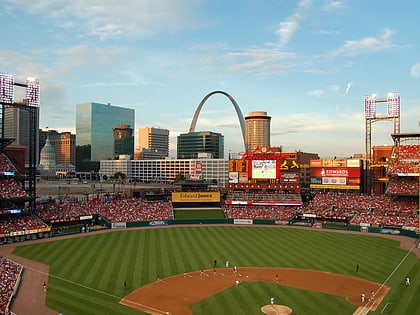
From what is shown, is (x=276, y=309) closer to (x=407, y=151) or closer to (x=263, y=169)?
(x=263, y=169)

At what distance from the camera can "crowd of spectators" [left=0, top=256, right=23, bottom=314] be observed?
2883 centimetres

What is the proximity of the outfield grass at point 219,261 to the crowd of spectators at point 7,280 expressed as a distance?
10.4ft

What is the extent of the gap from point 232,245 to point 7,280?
92.7 ft

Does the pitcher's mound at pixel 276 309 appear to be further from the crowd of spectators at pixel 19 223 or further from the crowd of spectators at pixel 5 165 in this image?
the crowd of spectators at pixel 5 165

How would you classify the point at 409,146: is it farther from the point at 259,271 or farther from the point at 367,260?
the point at 259,271

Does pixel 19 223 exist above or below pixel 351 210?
below

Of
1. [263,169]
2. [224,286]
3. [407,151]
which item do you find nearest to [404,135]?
[407,151]

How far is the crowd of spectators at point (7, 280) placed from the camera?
28.8 meters

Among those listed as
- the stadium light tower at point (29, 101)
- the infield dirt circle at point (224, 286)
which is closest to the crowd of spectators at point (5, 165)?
the stadium light tower at point (29, 101)

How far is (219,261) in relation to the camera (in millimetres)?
43344

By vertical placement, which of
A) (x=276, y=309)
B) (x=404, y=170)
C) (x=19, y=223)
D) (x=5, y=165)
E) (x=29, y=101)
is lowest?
(x=276, y=309)

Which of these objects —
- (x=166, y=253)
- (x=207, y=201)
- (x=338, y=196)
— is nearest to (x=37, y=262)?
(x=166, y=253)

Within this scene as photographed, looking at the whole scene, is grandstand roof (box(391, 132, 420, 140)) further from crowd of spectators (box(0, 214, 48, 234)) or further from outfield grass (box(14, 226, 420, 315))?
crowd of spectators (box(0, 214, 48, 234))

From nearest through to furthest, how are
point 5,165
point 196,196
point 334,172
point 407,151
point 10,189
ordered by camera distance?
point 10,189 → point 5,165 → point 407,151 → point 334,172 → point 196,196
